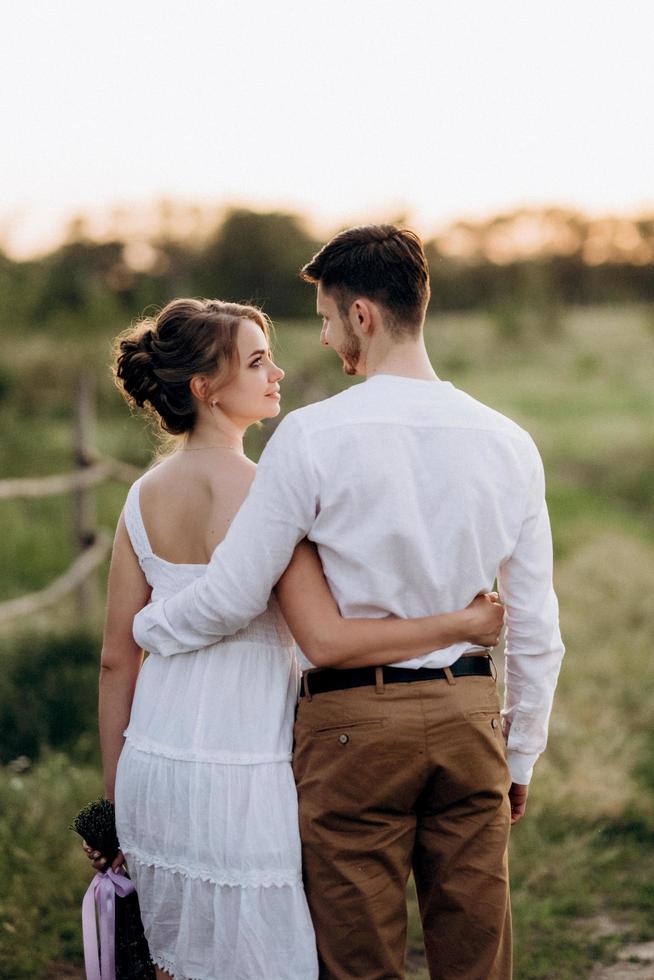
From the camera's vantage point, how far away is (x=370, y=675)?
2.15 m

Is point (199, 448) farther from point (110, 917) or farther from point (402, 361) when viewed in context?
point (110, 917)

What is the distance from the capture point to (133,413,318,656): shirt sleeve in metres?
2.07

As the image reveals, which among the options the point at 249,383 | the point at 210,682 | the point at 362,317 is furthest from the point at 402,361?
the point at 210,682

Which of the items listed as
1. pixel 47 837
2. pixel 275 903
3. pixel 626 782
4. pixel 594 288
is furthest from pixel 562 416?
pixel 275 903

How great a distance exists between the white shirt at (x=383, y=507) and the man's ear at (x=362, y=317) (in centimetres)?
11

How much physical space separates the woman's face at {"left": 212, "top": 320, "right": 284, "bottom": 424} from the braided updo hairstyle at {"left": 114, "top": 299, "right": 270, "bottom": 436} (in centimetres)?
2

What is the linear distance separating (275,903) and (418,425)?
0.97 metres

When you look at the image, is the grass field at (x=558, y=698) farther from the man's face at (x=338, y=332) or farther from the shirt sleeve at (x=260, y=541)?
the shirt sleeve at (x=260, y=541)

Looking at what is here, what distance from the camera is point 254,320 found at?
8.20 feet

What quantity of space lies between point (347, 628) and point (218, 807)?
18.0 inches

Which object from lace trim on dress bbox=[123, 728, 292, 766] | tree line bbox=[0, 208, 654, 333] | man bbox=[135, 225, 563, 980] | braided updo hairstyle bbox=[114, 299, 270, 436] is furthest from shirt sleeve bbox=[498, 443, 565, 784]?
tree line bbox=[0, 208, 654, 333]

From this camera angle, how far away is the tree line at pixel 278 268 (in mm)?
19359

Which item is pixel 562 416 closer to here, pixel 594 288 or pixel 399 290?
pixel 594 288

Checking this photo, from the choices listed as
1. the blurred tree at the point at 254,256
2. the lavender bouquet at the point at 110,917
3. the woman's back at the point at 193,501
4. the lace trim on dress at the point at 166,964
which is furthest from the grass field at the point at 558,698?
the blurred tree at the point at 254,256
